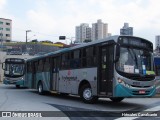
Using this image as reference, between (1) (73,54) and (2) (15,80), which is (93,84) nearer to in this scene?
(1) (73,54)

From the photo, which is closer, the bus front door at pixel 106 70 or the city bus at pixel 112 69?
the city bus at pixel 112 69

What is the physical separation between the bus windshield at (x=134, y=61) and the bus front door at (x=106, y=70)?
0.44 m

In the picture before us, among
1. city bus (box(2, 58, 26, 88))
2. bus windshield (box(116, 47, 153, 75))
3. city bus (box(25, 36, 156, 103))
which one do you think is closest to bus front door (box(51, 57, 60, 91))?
city bus (box(25, 36, 156, 103))

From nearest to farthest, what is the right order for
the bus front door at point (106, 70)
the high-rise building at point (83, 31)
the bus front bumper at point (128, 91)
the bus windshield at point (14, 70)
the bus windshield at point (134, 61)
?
1. the bus front bumper at point (128, 91)
2. the bus windshield at point (134, 61)
3. the bus front door at point (106, 70)
4. the bus windshield at point (14, 70)
5. the high-rise building at point (83, 31)

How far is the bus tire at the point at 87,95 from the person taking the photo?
15287 millimetres

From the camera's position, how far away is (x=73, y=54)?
57.9 feet

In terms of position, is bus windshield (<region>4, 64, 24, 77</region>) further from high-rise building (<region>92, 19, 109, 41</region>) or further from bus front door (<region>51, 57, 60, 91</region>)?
Result: high-rise building (<region>92, 19, 109, 41</region>)

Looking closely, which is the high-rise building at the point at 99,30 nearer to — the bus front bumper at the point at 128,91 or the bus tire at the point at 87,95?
the bus tire at the point at 87,95

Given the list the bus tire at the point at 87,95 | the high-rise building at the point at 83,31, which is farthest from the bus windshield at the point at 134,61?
the high-rise building at the point at 83,31

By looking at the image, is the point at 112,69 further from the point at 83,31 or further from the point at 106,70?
the point at 83,31

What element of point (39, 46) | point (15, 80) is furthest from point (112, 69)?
point (39, 46)

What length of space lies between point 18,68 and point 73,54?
16402 mm

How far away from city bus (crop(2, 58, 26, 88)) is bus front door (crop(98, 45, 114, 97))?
1898 centimetres

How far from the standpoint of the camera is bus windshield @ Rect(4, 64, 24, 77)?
32.8 metres
